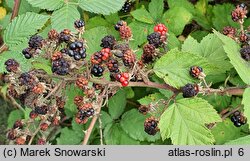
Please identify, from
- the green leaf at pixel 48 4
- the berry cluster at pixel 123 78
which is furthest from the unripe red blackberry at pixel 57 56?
the green leaf at pixel 48 4

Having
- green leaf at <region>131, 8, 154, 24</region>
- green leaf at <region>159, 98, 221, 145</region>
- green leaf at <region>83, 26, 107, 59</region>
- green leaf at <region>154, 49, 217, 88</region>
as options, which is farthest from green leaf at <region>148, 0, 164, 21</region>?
green leaf at <region>159, 98, 221, 145</region>

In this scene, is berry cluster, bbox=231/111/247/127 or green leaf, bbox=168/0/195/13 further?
green leaf, bbox=168/0/195/13

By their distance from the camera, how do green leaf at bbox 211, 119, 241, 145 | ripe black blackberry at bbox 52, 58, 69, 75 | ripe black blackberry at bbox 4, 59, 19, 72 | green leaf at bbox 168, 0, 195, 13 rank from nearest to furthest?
1. ripe black blackberry at bbox 52, 58, 69, 75
2. ripe black blackberry at bbox 4, 59, 19, 72
3. green leaf at bbox 211, 119, 241, 145
4. green leaf at bbox 168, 0, 195, 13

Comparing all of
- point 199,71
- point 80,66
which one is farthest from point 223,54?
point 80,66

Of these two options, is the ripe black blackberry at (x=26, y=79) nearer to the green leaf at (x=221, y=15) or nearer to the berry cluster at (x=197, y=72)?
the berry cluster at (x=197, y=72)

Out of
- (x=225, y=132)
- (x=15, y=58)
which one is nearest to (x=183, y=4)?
(x=225, y=132)

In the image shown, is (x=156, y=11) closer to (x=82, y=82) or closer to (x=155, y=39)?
(x=155, y=39)

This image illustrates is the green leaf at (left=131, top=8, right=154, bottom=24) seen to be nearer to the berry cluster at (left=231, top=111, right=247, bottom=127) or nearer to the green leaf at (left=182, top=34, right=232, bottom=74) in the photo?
the green leaf at (left=182, top=34, right=232, bottom=74)
